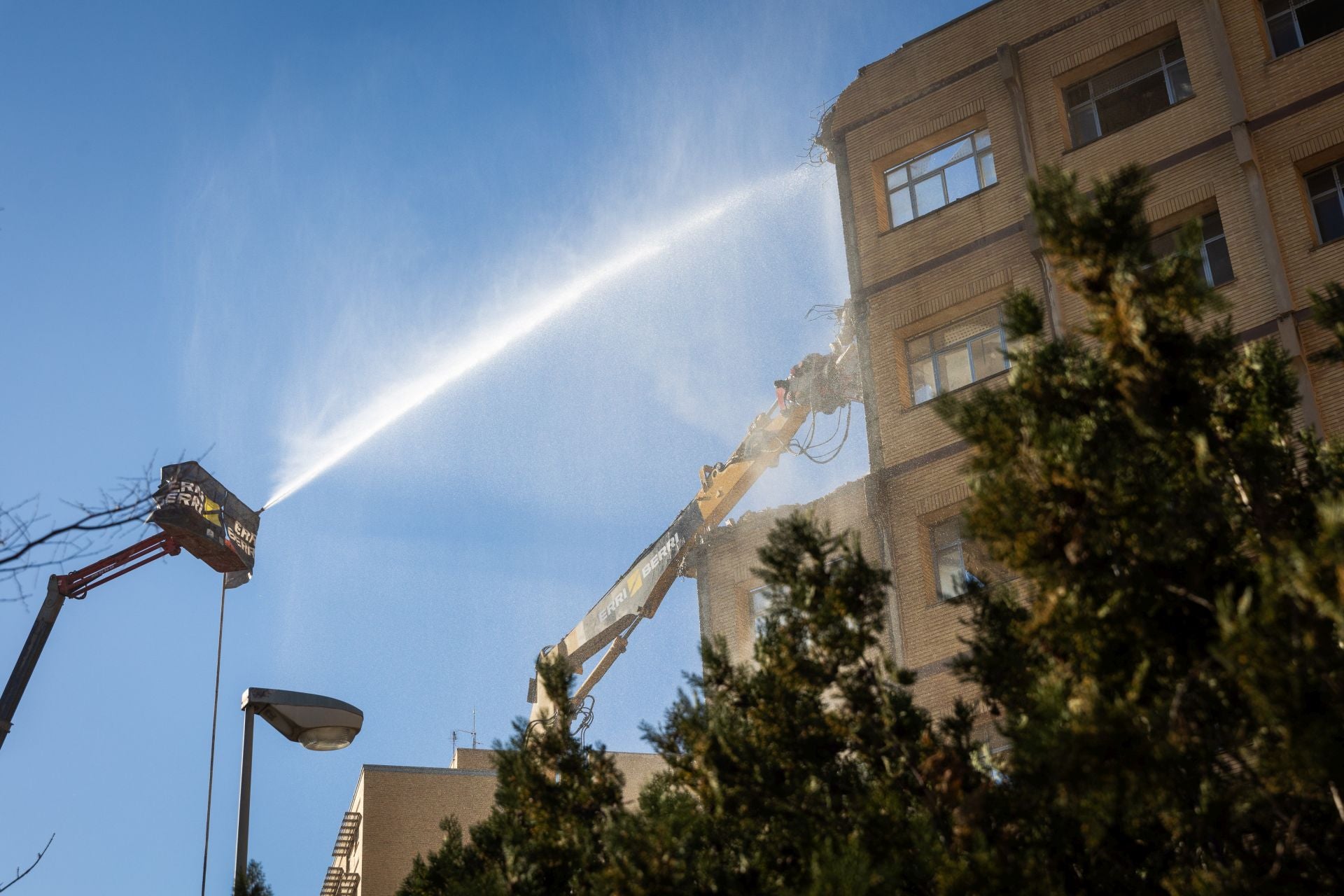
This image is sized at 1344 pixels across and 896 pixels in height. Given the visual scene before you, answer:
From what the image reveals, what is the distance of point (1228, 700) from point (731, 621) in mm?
17684

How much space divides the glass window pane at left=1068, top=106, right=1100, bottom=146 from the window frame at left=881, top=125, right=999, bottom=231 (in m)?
1.20

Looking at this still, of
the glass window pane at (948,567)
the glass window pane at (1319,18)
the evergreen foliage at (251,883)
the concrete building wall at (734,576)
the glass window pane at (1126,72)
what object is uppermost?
the glass window pane at (1126,72)

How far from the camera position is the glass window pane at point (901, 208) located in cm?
2331

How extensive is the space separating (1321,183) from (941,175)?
5.65 meters

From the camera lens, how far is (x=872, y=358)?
2280 centimetres

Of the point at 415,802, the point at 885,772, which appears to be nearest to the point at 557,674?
the point at 885,772

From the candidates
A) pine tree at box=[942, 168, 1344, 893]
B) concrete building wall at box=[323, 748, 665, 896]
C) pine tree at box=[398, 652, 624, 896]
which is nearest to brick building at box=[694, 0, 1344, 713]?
pine tree at box=[398, 652, 624, 896]

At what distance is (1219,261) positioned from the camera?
19.7 metres

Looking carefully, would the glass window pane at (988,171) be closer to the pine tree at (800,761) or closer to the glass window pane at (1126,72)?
the glass window pane at (1126,72)

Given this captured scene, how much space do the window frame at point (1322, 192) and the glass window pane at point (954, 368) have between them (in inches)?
196

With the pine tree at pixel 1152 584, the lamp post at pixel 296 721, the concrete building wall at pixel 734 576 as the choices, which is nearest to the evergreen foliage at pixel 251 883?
the lamp post at pixel 296 721

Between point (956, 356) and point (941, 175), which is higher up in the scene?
point (941, 175)

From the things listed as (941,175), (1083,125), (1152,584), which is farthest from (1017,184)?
(1152,584)

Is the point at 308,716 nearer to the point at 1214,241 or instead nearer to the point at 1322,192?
the point at 1214,241
